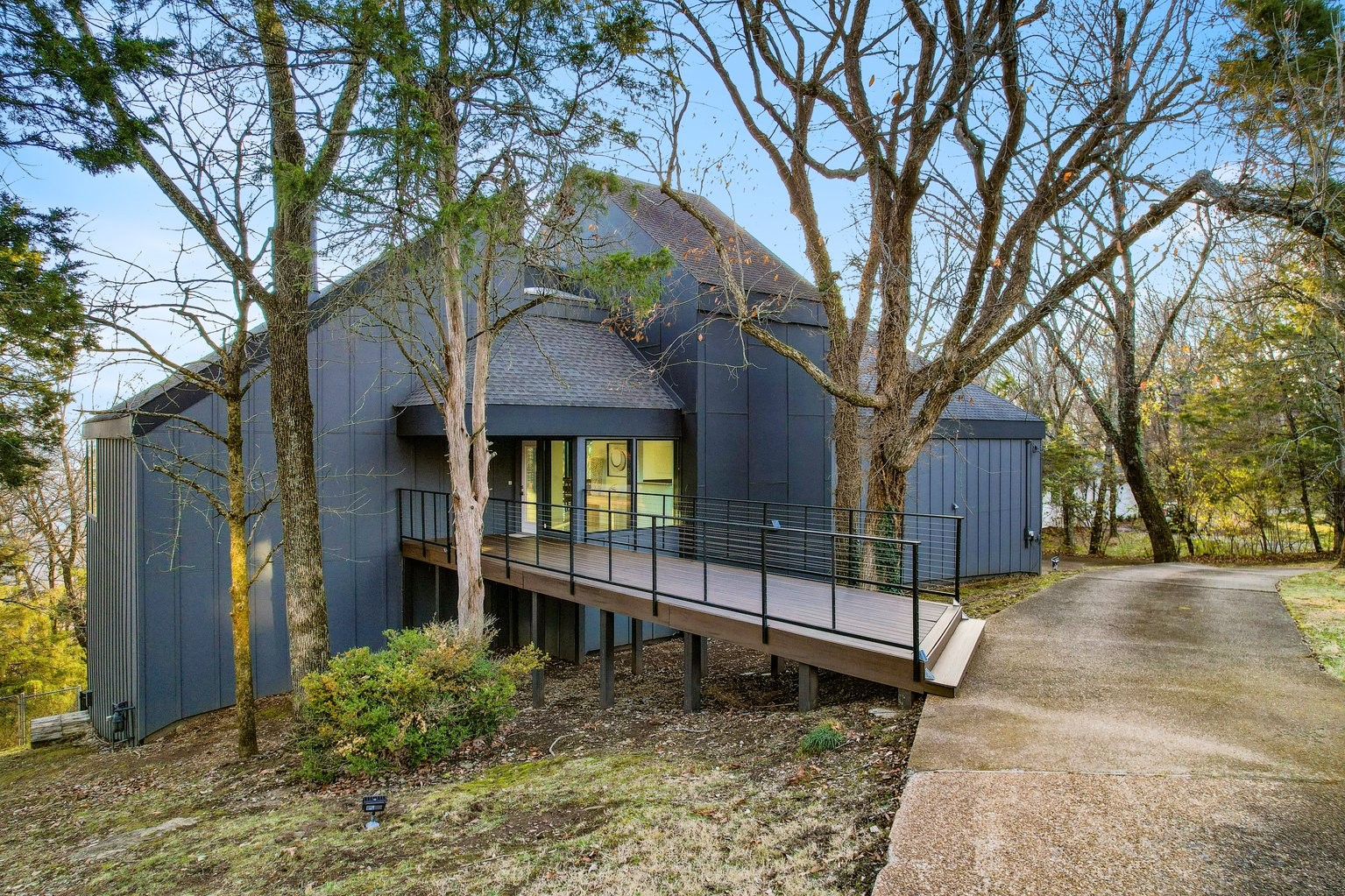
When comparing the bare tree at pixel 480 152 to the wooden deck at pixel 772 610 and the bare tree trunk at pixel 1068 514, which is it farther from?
the bare tree trunk at pixel 1068 514

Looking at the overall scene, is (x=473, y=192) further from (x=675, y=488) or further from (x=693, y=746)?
(x=675, y=488)

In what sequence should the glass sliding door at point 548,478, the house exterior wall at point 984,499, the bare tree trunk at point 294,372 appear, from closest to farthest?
the bare tree trunk at point 294,372 → the glass sliding door at point 548,478 → the house exterior wall at point 984,499

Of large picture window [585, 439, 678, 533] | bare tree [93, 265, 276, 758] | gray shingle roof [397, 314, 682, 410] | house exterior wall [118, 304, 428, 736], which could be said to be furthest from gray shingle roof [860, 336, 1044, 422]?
bare tree [93, 265, 276, 758]

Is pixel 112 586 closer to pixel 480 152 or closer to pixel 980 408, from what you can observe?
pixel 480 152

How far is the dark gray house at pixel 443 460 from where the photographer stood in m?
7.94

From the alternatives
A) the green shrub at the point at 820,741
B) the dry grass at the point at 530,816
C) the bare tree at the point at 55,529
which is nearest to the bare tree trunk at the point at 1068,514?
the dry grass at the point at 530,816

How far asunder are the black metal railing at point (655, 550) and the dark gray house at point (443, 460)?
0.16 meters

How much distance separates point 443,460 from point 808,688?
6.37 meters

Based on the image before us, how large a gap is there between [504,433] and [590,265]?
284 cm

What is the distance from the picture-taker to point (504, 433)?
8.91 metres

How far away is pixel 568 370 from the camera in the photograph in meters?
10.4

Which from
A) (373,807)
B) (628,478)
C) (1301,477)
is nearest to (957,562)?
(373,807)

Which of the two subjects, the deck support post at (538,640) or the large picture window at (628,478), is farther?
the large picture window at (628,478)

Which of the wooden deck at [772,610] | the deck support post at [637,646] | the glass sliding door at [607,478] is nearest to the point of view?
the wooden deck at [772,610]
